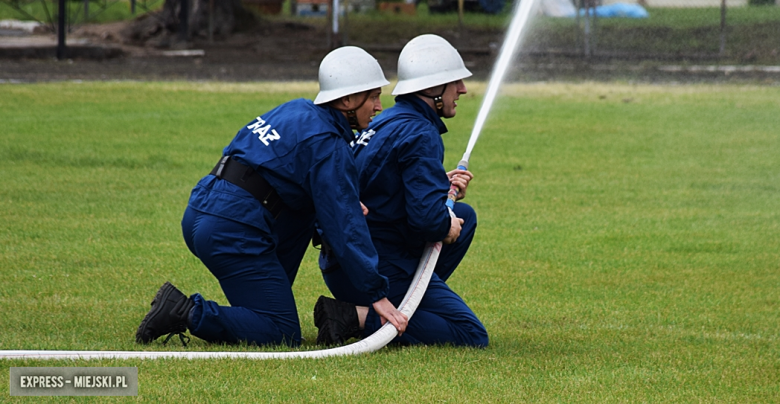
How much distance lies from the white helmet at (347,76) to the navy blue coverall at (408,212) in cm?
28

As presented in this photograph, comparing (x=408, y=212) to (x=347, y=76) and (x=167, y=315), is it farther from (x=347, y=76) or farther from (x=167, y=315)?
(x=167, y=315)

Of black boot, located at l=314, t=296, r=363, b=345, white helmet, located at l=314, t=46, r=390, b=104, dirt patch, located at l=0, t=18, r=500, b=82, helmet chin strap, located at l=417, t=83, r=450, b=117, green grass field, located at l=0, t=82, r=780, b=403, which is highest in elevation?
white helmet, located at l=314, t=46, r=390, b=104

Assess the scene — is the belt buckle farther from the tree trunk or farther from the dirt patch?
the tree trunk

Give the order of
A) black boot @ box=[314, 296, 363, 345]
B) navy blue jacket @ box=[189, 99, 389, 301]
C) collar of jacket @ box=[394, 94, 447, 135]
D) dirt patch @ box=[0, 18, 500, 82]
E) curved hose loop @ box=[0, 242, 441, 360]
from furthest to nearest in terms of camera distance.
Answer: dirt patch @ box=[0, 18, 500, 82] → collar of jacket @ box=[394, 94, 447, 135] → black boot @ box=[314, 296, 363, 345] → navy blue jacket @ box=[189, 99, 389, 301] → curved hose loop @ box=[0, 242, 441, 360]

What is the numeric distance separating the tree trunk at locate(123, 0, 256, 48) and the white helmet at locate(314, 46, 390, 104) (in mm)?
18889

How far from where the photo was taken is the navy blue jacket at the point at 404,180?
184 inches

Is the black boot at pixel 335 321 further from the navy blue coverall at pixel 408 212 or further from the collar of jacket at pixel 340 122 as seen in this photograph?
the collar of jacket at pixel 340 122

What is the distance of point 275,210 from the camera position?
4.69 m

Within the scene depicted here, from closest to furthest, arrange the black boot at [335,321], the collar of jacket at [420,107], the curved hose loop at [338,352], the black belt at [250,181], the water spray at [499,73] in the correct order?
the curved hose loop at [338,352]
the black belt at [250,181]
the black boot at [335,321]
the collar of jacket at [420,107]
the water spray at [499,73]

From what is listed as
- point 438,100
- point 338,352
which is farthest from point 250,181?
point 438,100

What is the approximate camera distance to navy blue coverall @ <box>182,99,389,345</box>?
14.7ft

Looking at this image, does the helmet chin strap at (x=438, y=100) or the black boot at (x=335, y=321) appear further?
the helmet chin strap at (x=438, y=100)

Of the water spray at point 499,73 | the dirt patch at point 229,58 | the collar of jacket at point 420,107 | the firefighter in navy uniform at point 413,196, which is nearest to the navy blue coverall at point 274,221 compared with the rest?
the firefighter in navy uniform at point 413,196

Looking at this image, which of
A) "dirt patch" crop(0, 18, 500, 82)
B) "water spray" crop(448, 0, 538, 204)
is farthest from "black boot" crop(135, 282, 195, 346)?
"dirt patch" crop(0, 18, 500, 82)
